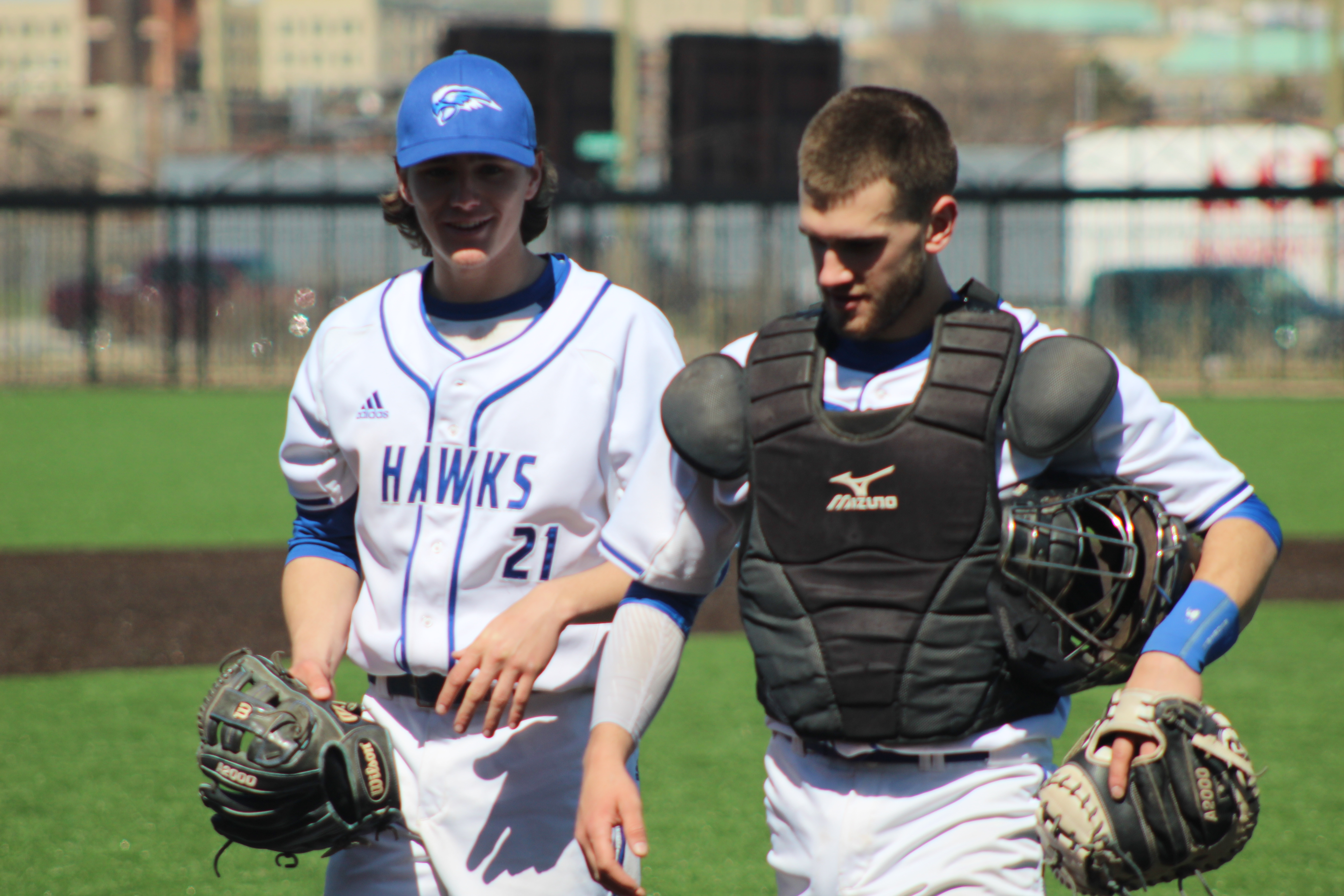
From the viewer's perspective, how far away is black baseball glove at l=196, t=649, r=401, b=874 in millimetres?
2633

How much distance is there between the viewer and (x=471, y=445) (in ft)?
9.16

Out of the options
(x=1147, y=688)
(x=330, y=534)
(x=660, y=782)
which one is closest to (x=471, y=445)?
(x=330, y=534)

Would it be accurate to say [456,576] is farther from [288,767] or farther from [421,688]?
[288,767]

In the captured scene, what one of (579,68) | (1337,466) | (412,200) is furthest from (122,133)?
(412,200)

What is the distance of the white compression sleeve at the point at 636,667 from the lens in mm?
2447

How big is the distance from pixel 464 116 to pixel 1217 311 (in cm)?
2248

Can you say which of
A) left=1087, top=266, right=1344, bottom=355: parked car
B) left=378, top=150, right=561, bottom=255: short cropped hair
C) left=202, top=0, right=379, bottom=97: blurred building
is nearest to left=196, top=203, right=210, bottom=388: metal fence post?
left=1087, top=266, right=1344, bottom=355: parked car

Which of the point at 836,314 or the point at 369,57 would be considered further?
the point at 369,57

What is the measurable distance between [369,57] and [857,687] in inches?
4734

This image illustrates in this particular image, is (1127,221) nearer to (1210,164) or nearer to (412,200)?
(1210,164)

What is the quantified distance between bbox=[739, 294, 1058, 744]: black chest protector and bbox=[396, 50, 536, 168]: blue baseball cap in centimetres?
77

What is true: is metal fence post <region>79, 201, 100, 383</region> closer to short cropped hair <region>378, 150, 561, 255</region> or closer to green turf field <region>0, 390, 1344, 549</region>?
green turf field <region>0, 390, 1344, 549</region>

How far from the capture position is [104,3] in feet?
296

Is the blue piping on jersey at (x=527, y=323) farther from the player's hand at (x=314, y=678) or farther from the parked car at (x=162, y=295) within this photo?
the parked car at (x=162, y=295)
